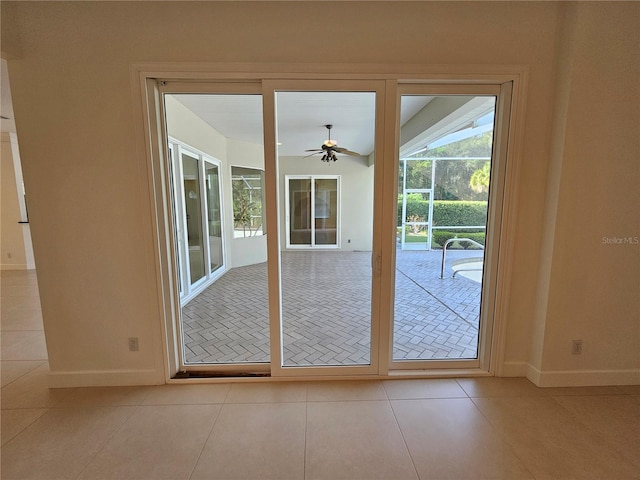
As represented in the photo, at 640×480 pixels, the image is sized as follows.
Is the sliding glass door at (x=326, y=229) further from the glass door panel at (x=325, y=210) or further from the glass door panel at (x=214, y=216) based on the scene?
the glass door panel at (x=214, y=216)

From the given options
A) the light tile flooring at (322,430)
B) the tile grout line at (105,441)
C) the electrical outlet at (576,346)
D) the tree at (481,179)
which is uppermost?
the tree at (481,179)

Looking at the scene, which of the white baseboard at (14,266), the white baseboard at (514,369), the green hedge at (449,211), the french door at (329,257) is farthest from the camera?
the white baseboard at (14,266)

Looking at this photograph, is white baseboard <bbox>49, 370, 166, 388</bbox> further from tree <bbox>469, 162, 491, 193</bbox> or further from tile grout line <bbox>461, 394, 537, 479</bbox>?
tree <bbox>469, 162, 491, 193</bbox>

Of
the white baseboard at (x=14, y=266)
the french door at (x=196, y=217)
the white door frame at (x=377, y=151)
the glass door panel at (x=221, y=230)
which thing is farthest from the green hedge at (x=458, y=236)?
the white baseboard at (x=14, y=266)

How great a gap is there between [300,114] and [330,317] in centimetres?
298

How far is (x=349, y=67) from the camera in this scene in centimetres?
186

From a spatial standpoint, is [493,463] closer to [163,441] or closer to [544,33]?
[163,441]

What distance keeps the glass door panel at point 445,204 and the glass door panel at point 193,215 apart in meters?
3.11

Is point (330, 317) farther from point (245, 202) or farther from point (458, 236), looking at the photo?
point (245, 202)

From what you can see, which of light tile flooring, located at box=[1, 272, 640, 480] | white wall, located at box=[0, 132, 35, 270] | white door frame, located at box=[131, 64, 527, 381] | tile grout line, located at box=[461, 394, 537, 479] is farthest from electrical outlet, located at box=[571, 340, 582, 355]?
white wall, located at box=[0, 132, 35, 270]

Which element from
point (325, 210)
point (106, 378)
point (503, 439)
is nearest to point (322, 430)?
point (503, 439)

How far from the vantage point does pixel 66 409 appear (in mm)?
1877

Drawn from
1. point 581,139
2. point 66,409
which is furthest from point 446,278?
point 66,409

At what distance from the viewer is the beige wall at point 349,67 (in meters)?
1.80
